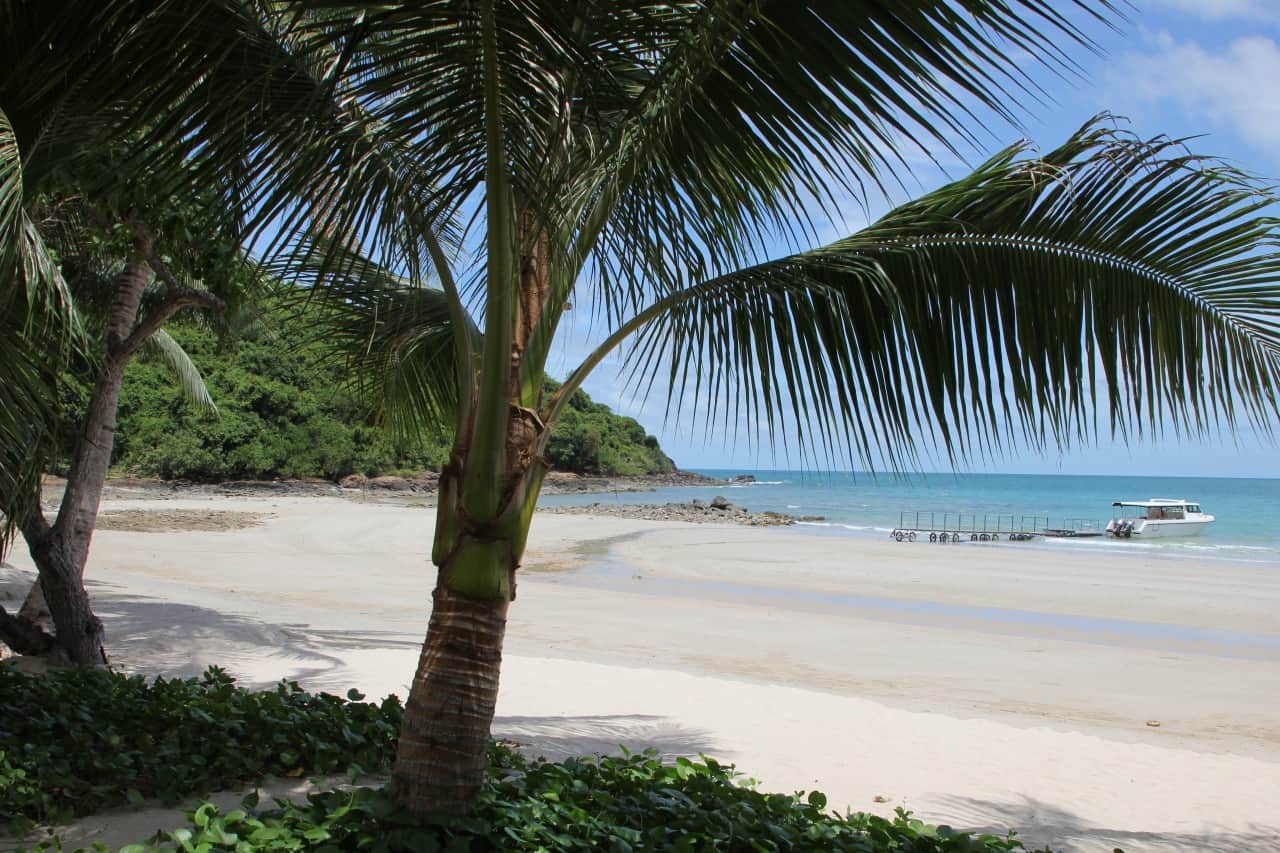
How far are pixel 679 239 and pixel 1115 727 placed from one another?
6423 millimetres

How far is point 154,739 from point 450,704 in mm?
2037

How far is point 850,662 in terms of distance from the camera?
981 cm

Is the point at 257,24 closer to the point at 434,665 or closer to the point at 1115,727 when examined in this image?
the point at 434,665

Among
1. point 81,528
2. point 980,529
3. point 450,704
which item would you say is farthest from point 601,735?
point 980,529

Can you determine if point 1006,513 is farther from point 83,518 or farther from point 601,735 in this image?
point 83,518

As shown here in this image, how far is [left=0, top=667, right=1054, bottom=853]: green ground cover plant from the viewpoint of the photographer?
2742 millimetres

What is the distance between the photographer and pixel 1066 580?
19.1 m

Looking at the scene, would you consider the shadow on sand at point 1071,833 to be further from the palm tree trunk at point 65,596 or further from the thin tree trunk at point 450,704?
the palm tree trunk at point 65,596

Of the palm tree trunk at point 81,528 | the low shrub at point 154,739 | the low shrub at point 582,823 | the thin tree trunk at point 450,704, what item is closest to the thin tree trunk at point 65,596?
the palm tree trunk at point 81,528

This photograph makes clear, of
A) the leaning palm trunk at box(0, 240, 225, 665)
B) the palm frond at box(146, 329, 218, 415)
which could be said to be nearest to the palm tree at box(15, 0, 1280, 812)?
the leaning palm trunk at box(0, 240, 225, 665)

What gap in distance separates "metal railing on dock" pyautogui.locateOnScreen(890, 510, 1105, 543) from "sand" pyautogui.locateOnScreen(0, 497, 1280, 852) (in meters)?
9.54

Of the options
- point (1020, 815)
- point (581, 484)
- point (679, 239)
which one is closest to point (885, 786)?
point (1020, 815)

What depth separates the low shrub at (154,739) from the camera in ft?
10.9

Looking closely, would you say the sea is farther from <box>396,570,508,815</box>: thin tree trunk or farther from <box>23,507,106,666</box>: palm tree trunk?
<box>23,507,106,666</box>: palm tree trunk
